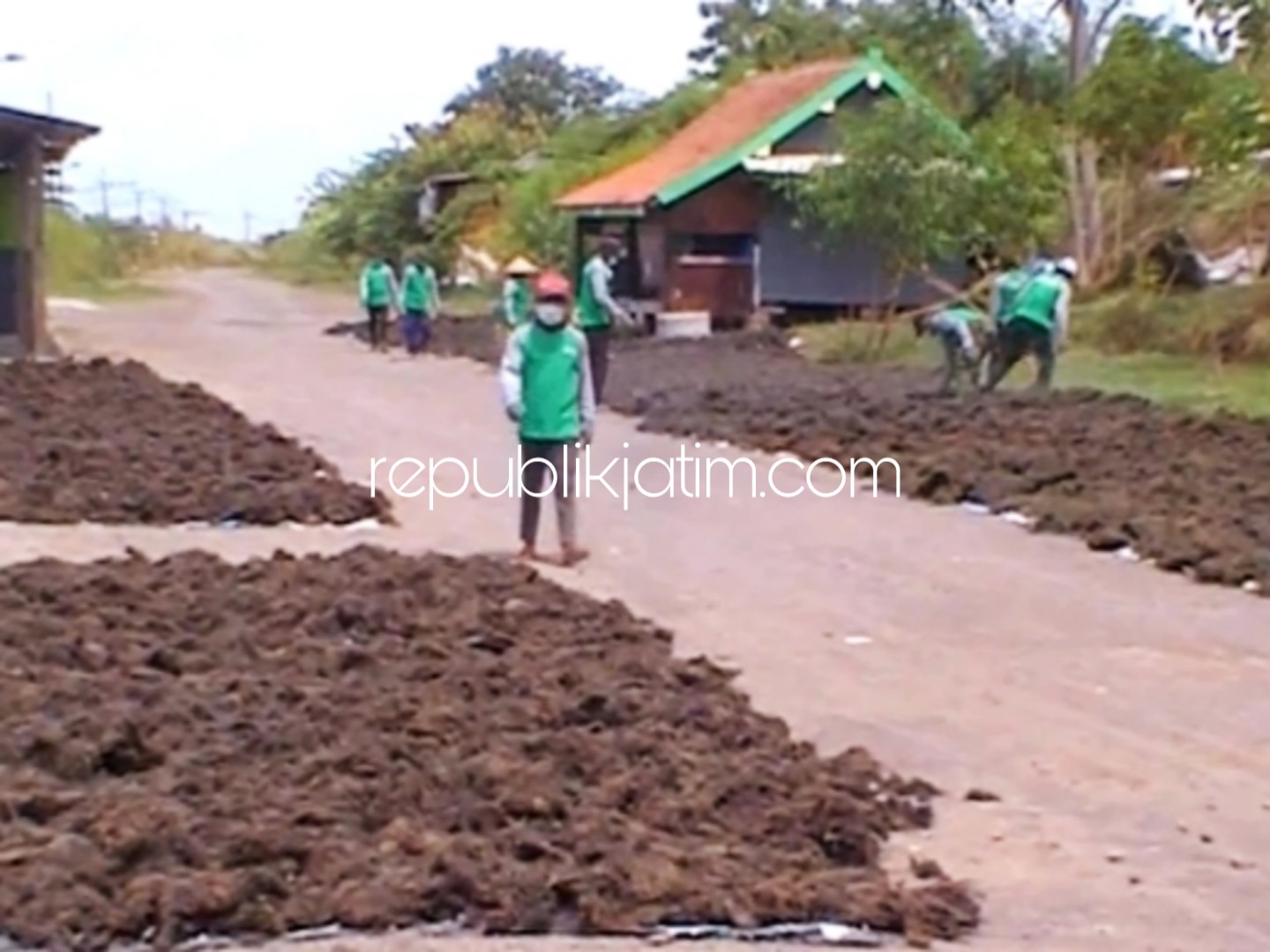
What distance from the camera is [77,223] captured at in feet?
208

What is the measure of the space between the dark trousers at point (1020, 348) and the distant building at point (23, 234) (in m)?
11.7

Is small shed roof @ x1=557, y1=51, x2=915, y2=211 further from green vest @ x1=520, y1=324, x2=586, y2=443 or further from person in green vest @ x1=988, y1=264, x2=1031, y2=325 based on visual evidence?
green vest @ x1=520, y1=324, x2=586, y2=443

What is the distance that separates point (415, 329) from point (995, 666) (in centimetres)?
2298

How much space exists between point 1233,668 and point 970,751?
7.06 feet

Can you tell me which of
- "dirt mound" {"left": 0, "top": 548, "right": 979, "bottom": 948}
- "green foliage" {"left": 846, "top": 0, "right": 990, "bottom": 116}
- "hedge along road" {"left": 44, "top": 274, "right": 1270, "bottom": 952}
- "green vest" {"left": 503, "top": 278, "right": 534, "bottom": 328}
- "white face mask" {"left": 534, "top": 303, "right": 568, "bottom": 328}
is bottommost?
"hedge along road" {"left": 44, "top": 274, "right": 1270, "bottom": 952}

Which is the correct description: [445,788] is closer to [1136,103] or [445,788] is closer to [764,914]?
[764,914]

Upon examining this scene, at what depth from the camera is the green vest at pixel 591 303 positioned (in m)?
20.9

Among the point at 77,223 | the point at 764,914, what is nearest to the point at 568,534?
the point at 764,914

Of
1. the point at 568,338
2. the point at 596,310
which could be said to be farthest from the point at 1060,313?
the point at 568,338

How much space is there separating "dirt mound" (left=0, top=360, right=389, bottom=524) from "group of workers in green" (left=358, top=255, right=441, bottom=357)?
Result: 1050cm

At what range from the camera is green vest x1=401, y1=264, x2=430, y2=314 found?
102 ft

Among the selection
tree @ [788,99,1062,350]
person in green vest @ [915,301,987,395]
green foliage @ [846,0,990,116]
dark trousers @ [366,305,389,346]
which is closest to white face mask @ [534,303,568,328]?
person in green vest @ [915,301,987,395]

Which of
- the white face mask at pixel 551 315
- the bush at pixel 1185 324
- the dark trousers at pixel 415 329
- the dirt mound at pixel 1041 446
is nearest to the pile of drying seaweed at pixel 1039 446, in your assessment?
the dirt mound at pixel 1041 446

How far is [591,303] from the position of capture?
2112 centimetres
